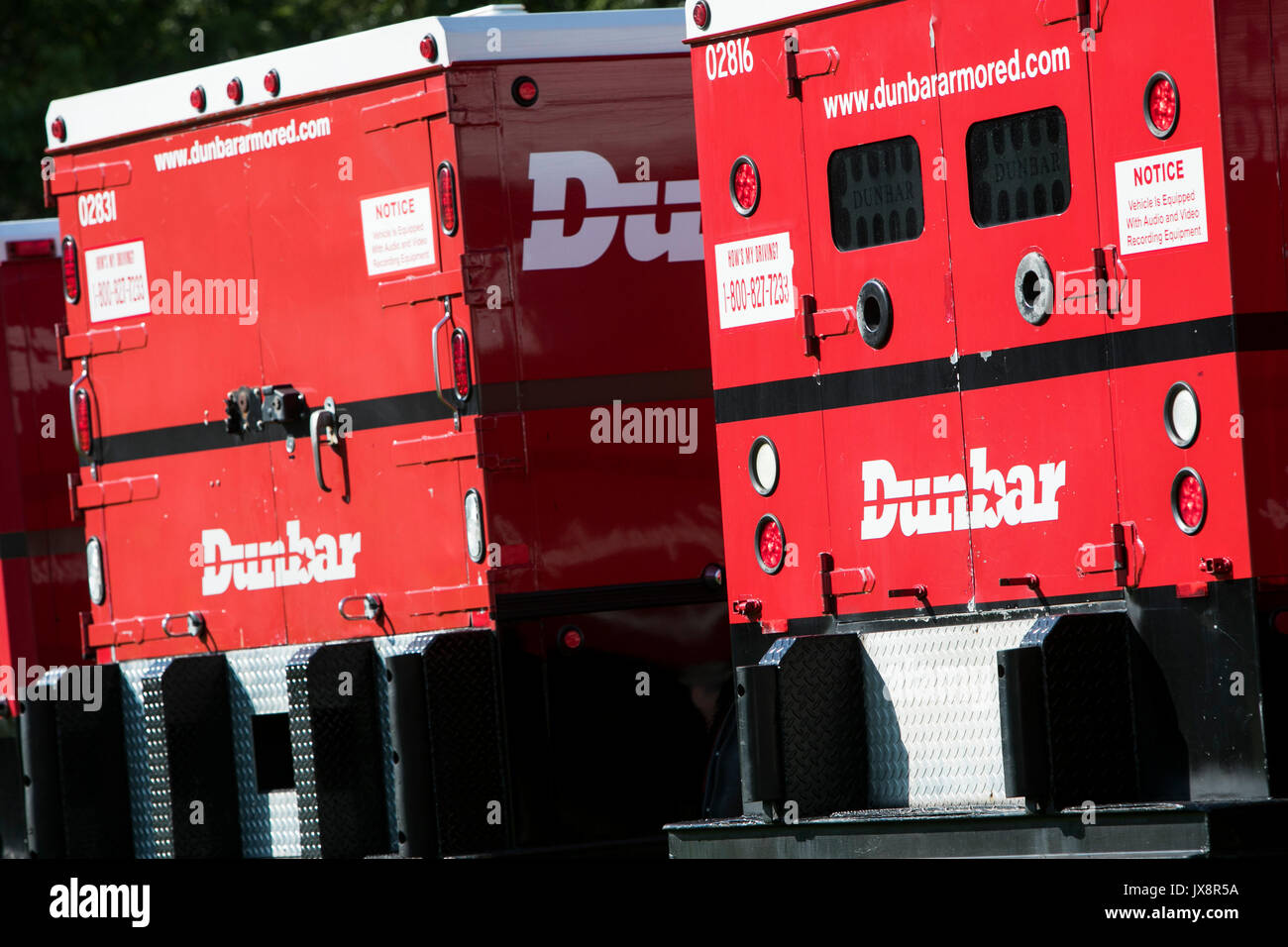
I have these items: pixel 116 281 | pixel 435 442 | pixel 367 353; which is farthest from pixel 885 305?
pixel 116 281

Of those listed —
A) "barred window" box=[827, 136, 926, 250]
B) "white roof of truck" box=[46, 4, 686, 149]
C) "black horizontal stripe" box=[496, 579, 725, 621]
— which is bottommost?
"black horizontal stripe" box=[496, 579, 725, 621]

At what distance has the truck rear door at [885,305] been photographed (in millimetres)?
6969

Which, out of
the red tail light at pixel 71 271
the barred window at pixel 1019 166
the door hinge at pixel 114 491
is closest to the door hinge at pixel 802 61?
the barred window at pixel 1019 166

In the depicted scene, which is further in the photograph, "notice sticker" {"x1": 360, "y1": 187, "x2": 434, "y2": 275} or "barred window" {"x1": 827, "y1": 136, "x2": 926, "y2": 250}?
"notice sticker" {"x1": 360, "y1": 187, "x2": 434, "y2": 275}

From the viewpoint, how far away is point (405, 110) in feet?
27.7

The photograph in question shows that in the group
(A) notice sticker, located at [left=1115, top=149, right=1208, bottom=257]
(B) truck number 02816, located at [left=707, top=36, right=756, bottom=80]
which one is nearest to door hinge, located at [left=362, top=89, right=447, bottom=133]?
(B) truck number 02816, located at [left=707, top=36, right=756, bottom=80]

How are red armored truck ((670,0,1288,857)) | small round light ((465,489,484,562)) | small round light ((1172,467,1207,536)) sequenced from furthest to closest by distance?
1. small round light ((465,489,484,562))
2. small round light ((1172,467,1207,536))
3. red armored truck ((670,0,1288,857))

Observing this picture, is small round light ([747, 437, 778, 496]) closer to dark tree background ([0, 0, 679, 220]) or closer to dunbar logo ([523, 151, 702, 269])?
dunbar logo ([523, 151, 702, 269])

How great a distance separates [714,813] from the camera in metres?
8.12

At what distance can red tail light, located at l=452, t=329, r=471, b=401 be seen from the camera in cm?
832

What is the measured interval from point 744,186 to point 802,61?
1.54 feet

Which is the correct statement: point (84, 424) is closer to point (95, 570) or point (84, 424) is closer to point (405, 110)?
point (95, 570)
